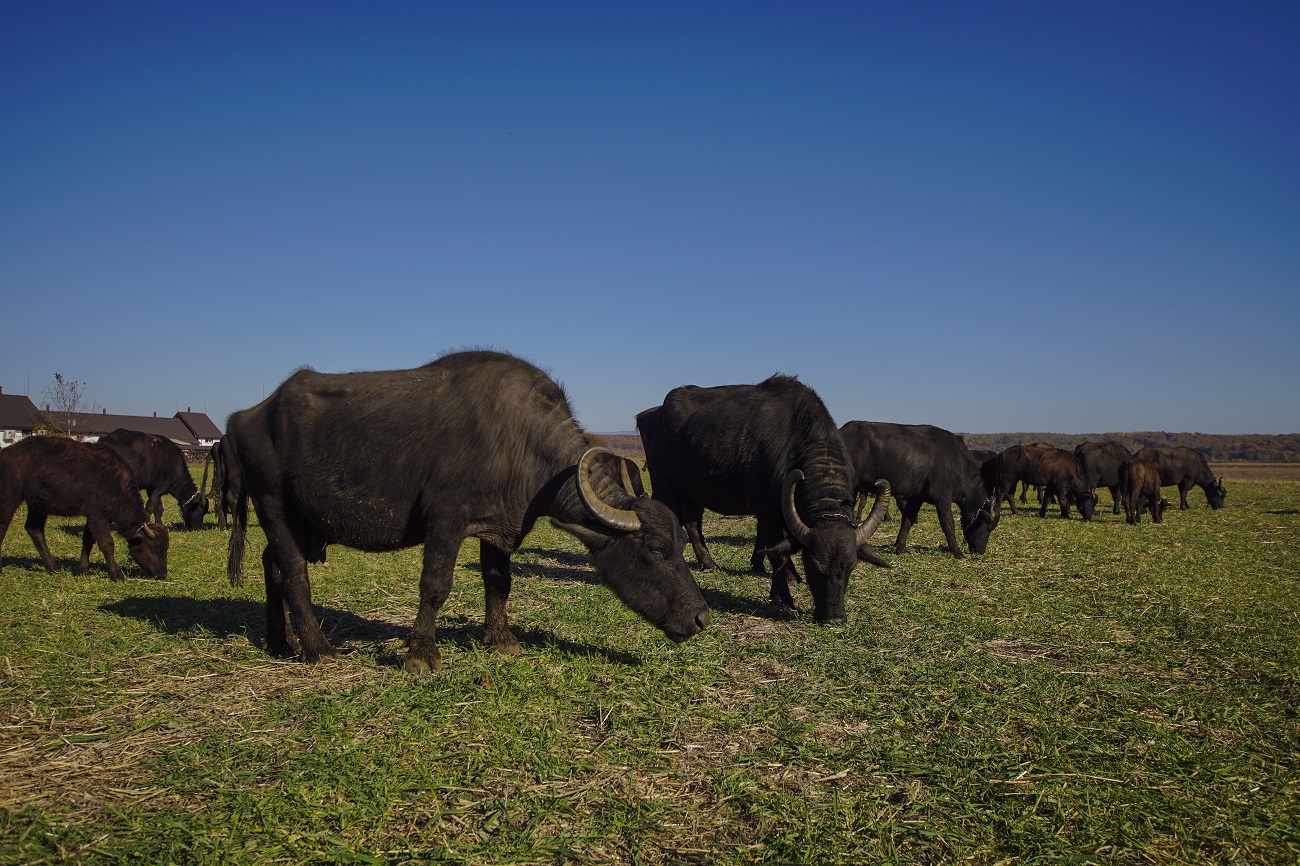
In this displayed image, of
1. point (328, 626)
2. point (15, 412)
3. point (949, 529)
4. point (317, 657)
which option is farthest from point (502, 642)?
point (15, 412)

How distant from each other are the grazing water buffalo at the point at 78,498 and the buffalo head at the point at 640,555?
8.68 m

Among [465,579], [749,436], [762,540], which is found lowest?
[465,579]

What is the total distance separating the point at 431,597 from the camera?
662 centimetres

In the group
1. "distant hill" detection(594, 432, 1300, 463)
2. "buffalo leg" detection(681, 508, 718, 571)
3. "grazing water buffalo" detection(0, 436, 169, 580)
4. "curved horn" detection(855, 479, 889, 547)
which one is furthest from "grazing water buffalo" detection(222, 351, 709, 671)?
"distant hill" detection(594, 432, 1300, 463)

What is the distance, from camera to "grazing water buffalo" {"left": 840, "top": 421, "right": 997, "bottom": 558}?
15320mm

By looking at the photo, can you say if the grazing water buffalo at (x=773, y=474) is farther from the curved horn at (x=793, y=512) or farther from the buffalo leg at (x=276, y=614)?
the buffalo leg at (x=276, y=614)

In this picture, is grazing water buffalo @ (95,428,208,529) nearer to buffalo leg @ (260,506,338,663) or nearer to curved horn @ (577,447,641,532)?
buffalo leg @ (260,506,338,663)

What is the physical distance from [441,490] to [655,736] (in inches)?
119

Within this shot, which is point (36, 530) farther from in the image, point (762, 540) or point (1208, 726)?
point (1208, 726)

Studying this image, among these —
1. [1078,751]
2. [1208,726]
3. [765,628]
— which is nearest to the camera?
[1078,751]

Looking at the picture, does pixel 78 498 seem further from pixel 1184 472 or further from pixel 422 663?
pixel 1184 472

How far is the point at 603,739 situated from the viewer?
510cm

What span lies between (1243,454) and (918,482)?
126902 mm

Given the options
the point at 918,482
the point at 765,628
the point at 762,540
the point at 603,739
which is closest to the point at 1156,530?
the point at 918,482
